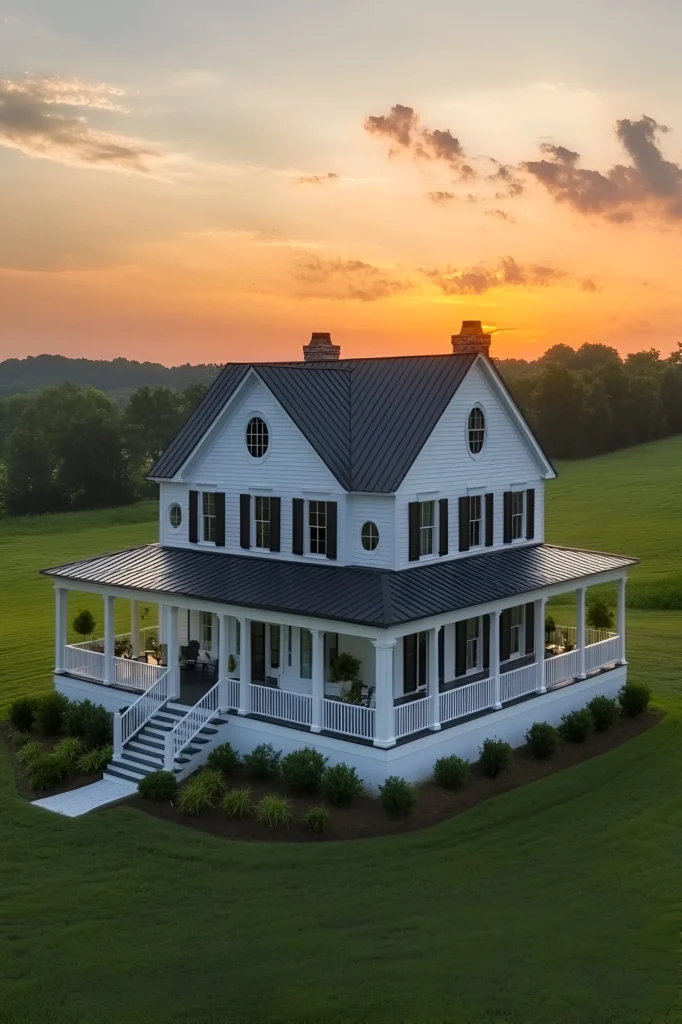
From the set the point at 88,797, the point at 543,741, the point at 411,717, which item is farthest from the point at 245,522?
the point at 543,741

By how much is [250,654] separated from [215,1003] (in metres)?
12.9

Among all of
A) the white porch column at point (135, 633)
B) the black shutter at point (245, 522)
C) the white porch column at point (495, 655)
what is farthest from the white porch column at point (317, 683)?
the white porch column at point (135, 633)

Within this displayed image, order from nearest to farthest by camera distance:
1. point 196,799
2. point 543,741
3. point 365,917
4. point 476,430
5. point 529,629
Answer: point 365,917 → point 196,799 → point 543,741 → point 476,430 → point 529,629

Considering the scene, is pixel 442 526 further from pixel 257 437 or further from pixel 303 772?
pixel 303 772

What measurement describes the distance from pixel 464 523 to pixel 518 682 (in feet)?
16.6

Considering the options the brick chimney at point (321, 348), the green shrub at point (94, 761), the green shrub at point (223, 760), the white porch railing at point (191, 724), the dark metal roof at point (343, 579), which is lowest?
the green shrub at point (94, 761)

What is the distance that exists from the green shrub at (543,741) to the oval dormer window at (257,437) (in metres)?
11.4

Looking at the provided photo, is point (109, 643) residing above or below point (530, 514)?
below

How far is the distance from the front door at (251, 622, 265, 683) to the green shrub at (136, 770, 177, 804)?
558 centimetres

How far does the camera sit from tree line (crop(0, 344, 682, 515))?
335 feet

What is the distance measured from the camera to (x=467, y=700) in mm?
28797

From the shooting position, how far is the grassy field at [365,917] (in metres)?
18.0

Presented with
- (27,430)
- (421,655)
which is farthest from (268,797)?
(27,430)

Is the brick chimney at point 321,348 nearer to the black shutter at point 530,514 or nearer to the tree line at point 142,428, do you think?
the black shutter at point 530,514
